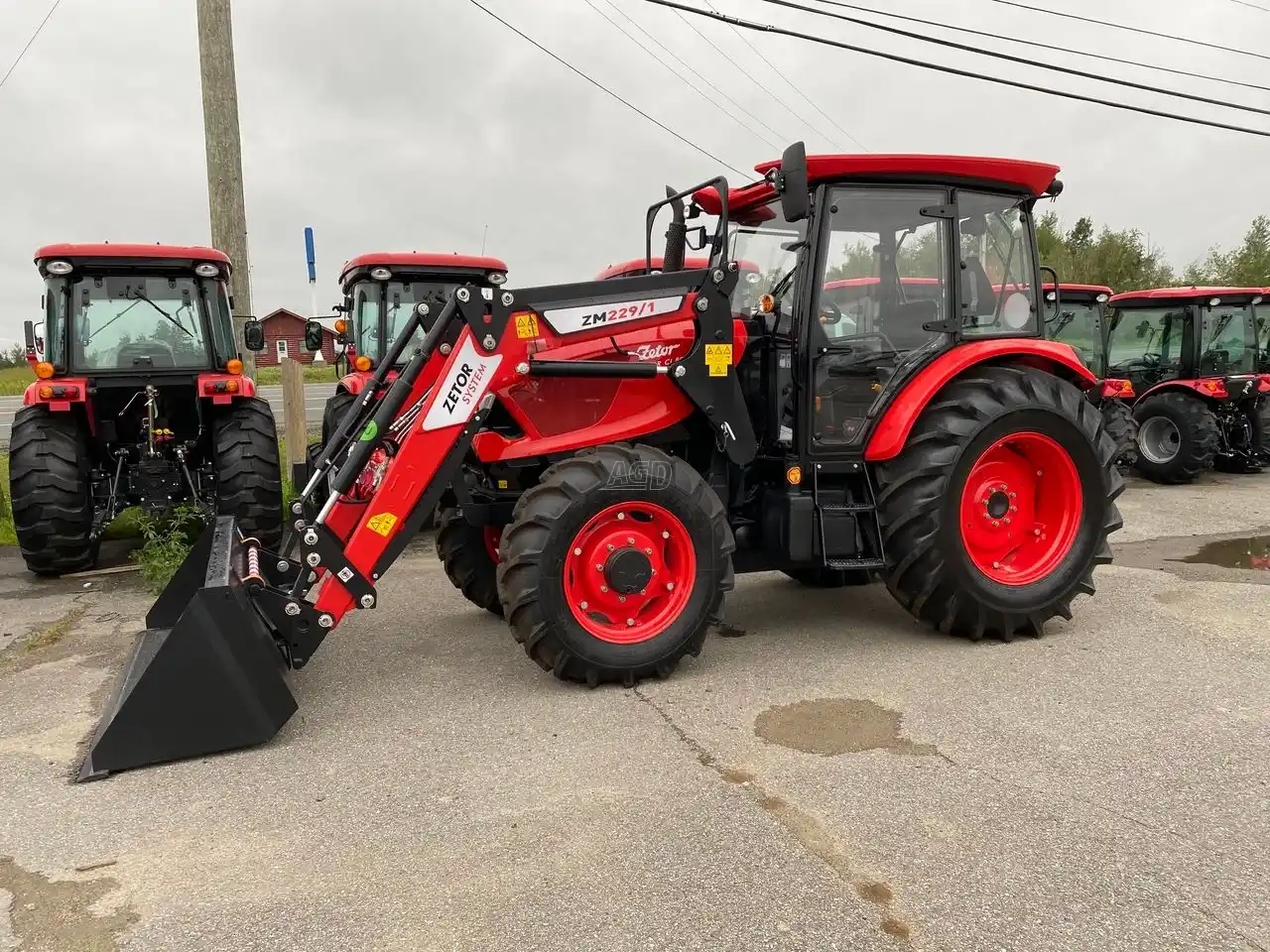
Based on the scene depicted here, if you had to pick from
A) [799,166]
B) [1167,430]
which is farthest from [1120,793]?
[1167,430]

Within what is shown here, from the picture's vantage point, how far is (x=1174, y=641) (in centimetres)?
464

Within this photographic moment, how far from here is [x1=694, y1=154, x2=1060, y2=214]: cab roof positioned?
437 cm

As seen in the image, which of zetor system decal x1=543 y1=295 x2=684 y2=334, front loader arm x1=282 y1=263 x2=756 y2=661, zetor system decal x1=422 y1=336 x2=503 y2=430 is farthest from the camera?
zetor system decal x1=543 y1=295 x2=684 y2=334

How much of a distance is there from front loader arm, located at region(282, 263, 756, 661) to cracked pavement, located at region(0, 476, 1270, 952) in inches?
22.9

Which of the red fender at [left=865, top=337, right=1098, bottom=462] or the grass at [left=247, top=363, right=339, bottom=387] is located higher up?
the grass at [left=247, top=363, right=339, bottom=387]

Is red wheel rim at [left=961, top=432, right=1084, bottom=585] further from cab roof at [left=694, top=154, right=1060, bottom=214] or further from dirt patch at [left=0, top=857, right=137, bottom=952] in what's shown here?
dirt patch at [left=0, top=857, right=137, bottom=952]

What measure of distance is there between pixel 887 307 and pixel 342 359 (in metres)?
5.75

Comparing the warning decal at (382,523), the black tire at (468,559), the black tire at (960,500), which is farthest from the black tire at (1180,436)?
the warning decal at (382,523)

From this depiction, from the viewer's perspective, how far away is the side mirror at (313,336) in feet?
26.0

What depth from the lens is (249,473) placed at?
6.64 m

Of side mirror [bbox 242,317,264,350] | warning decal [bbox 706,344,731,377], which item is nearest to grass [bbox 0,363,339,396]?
side mirror [bbox 242,317,264,350]

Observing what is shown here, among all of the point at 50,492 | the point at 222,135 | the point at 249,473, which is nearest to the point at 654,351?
the point at 249,473

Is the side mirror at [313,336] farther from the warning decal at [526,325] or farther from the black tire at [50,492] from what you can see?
the warning decal at [526,325]

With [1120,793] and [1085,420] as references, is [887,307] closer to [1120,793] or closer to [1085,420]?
[1085,420]
